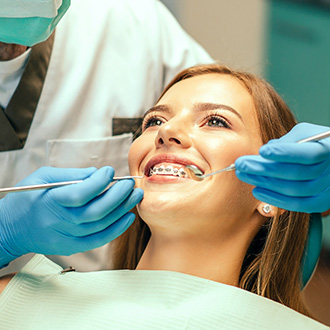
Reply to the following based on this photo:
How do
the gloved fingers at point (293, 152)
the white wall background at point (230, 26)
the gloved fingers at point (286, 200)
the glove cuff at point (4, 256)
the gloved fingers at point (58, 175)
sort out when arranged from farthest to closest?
the white wall background at point (230, 26) < the glove cuff at point (4, 256) < the gloved fingers at point (58, 175) < the gloved fingers at point (286, 200) < the gloved fingers at point (293, 152)

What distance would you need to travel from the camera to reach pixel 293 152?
46.1 inches

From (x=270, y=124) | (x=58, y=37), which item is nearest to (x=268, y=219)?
(x=270, y=124)

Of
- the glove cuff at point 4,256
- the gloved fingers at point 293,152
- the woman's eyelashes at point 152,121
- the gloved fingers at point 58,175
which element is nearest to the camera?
the gloved fingers at point 293,152

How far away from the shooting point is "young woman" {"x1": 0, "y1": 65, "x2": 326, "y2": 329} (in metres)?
1.36

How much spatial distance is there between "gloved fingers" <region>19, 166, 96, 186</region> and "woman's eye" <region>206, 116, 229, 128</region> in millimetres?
360

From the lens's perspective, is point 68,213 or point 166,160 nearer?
point 68,213

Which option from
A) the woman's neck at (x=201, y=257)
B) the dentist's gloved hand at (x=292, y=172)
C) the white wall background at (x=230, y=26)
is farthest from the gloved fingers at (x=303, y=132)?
the white wall background at (x=230, y=26)

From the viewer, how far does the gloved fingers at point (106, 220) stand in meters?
1.37

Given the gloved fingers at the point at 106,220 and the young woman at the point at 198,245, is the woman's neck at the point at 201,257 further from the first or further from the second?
the gloved fingers at the point at 106,220

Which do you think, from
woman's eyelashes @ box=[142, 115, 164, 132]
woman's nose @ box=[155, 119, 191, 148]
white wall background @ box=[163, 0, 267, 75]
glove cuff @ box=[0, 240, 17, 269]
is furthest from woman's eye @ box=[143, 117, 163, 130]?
white wall background @ box=[163, 0, 267, 75]

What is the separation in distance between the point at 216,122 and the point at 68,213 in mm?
493

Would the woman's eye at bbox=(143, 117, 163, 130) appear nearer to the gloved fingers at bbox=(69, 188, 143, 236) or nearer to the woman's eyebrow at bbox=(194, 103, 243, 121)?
the woman's eyebrow at bbox=(194, 103, 243, 121)

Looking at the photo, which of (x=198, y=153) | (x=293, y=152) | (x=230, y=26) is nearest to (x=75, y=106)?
(x=198, y=153)

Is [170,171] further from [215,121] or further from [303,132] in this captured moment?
[303,132]
